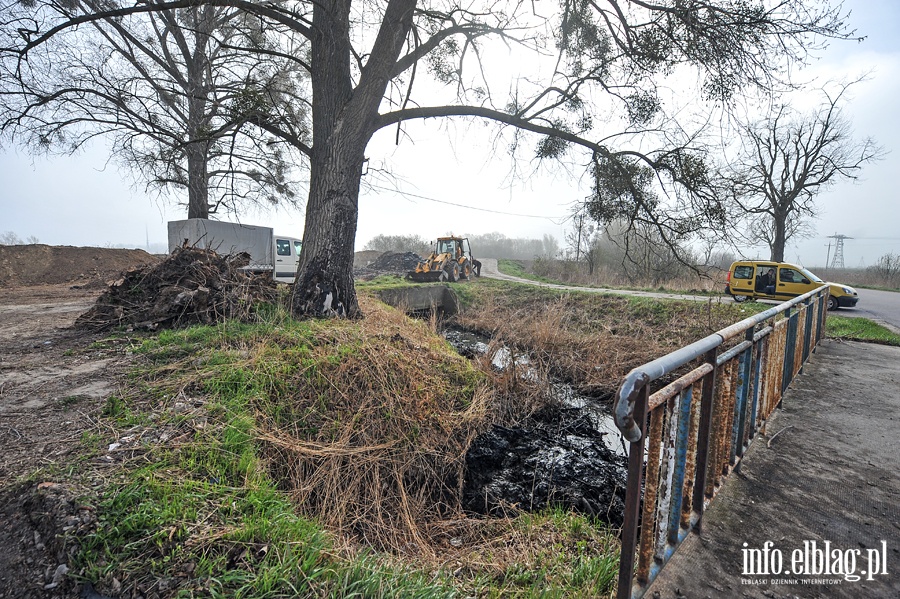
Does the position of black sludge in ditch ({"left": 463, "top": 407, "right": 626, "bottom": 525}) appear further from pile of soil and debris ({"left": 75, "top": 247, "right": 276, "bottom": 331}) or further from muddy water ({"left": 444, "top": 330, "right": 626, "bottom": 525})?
pile of soil and debris ({"left": 75, "top": 247, "right": 276, "bottom": 331})

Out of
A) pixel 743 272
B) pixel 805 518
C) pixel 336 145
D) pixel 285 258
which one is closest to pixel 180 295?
pixel 336 145

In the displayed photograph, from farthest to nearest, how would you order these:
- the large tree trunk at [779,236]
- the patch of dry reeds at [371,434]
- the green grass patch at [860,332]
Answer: the large tree trunk at [779,236]
the green grass patch at [860,332]
the patch of dry reeds at [371,434]

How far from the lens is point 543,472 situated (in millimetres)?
4699

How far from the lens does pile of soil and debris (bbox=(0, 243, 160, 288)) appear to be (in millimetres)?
18656

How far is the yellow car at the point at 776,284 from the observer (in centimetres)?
1456

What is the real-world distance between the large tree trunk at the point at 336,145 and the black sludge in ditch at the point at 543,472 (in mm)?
3532

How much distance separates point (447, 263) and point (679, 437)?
744 inches

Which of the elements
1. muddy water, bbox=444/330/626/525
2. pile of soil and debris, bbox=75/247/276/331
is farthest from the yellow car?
pile of soil and debris, bbox=75/247/276/331

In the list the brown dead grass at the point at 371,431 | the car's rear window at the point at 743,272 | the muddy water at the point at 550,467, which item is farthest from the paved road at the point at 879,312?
the brown dead grass at the point at 371,431

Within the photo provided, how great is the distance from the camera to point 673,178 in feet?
23.1

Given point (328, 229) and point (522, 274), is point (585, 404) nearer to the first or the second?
point (328, 229)

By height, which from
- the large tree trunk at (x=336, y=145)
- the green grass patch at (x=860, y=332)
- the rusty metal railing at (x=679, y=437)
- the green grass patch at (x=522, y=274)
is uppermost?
the large tree trunk at (x=336, y=145)

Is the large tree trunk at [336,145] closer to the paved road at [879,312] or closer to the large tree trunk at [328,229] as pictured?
the large tree trunk at [328,229]

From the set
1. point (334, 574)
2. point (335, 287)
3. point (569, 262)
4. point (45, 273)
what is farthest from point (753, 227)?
point (45, 273)
